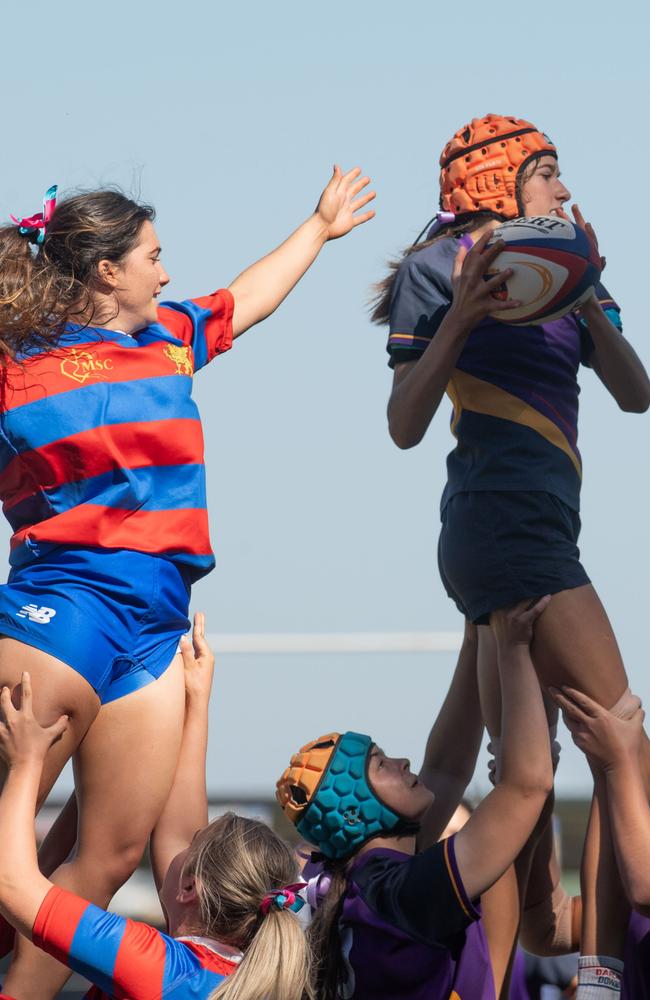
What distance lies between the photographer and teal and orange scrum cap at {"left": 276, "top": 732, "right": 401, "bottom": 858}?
343cm

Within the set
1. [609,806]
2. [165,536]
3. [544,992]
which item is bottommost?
[544,992]

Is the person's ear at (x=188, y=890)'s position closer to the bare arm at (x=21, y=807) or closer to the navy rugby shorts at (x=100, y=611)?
the bare arm at (x=21, y=807)

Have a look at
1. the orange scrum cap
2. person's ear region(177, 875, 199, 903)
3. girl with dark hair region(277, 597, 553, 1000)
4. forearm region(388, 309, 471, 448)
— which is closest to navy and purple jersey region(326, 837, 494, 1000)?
girl with dark hair region(277, 597, 553, 1000)

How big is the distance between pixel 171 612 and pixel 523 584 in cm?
85

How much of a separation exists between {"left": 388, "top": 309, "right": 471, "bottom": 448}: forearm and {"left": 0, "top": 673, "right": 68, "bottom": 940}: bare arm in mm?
1161

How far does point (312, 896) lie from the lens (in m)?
3.47

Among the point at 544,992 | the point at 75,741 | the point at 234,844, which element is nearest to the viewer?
the point at 234,844

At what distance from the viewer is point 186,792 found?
147 inches

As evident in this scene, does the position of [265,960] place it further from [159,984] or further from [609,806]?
A: [609,806]

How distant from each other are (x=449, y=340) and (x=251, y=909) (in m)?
1.41

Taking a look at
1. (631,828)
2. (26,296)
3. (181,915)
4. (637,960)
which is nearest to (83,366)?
(26,296)

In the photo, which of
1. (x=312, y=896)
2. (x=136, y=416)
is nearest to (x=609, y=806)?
(x=312, y=896)

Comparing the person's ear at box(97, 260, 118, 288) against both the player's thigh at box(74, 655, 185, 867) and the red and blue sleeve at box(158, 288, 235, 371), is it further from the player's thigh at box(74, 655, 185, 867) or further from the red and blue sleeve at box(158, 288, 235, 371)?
the player's thigh at box(74, 655, 185, 867)

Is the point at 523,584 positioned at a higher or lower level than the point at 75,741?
higher
